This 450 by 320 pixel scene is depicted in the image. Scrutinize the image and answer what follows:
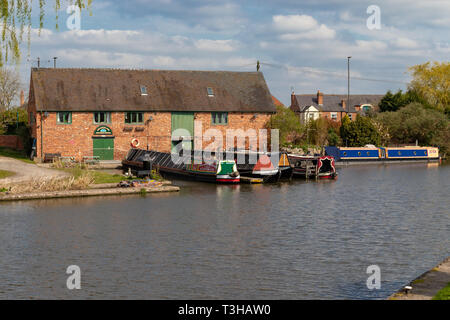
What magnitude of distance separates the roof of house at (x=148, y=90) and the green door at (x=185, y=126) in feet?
2.11

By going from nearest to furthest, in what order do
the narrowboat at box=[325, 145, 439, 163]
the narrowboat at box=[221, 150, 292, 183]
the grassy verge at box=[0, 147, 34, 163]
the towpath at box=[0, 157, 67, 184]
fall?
the towpath at box=[0, 157, 67, 184] → the narrowboat at box=[221, 150, 292, 183] → the grassy verge at box=[0, 147, 34, 163] → the narrowboat at box=[325, 145, 439, 163]

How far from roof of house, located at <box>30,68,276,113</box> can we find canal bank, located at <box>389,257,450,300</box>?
38275 mm

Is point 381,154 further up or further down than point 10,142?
Answer: further down

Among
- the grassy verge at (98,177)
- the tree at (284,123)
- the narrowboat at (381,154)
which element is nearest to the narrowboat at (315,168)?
the tree at (284,123)

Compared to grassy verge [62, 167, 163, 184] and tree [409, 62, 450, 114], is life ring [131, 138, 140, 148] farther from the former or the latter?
tree [409, 62, 450, 114]

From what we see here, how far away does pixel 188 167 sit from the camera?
39906 millimetres

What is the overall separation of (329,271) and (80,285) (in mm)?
7006

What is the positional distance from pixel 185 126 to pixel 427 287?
3963 cm

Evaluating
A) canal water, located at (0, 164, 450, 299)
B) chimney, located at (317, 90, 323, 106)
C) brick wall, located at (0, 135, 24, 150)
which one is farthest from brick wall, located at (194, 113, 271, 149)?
chimney, located at (317, 90, 323, 106)

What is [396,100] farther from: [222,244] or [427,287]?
[427,287]

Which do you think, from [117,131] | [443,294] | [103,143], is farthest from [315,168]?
[443,294]

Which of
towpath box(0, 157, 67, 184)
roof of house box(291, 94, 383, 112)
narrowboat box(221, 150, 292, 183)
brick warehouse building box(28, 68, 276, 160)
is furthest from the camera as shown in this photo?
roof of house box(291, 94, 383, 112)

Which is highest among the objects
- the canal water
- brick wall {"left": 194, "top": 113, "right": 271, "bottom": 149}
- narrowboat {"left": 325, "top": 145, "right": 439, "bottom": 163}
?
brick wall {"left": 194, "top": 113, "right": 271, "bottom": 149}

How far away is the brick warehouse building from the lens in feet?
155
